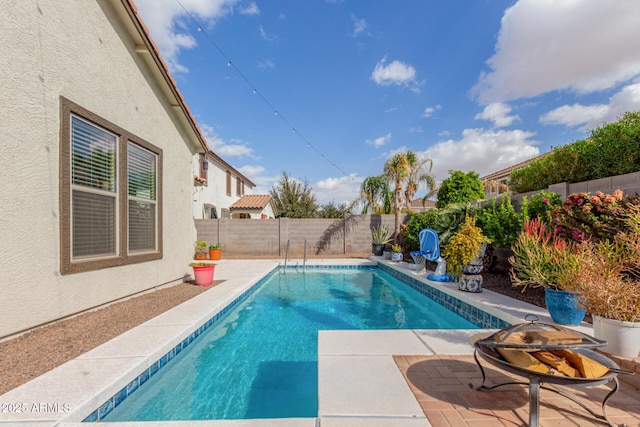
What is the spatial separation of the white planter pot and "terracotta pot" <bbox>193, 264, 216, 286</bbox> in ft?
22.2

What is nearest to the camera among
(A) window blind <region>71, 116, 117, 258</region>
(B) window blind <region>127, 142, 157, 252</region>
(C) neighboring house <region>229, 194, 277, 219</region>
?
(A) window blind <region>71, 116, 117, 258</region>

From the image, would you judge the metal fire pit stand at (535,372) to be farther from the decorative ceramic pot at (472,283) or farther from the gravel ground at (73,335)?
the decorative ceramic pot at (472,283)

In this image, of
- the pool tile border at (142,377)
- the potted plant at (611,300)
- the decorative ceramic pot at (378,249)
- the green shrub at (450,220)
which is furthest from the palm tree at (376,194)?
the potted plant at (611,300)

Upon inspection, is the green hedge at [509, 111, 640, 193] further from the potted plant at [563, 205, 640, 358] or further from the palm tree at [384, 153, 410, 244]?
the palm tree at [384, 153, 410, 244]

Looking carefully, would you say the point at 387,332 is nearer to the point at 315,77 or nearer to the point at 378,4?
the point at 378,4

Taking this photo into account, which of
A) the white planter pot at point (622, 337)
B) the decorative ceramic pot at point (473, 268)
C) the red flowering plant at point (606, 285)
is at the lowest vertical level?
the white planter pot at point (622, 337)

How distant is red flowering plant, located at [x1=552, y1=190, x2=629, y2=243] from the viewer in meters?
4.13

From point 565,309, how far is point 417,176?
10502mm

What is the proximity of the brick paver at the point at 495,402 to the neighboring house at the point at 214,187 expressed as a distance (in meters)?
12.7

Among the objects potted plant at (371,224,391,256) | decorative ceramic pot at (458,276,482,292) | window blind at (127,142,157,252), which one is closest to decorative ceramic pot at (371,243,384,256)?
potted plant at (371,224,391,256)

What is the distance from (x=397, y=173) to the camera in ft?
42.1

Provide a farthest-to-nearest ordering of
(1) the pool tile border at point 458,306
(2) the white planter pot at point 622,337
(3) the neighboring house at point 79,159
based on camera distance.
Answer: (1) the pool tile border at point 458,306 → (3) the neighboring house at point 79,159 → (2) the white planter pot at point 622,337

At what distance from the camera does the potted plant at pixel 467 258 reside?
5.81 meters

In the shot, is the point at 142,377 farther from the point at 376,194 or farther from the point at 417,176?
the point at 376,194
